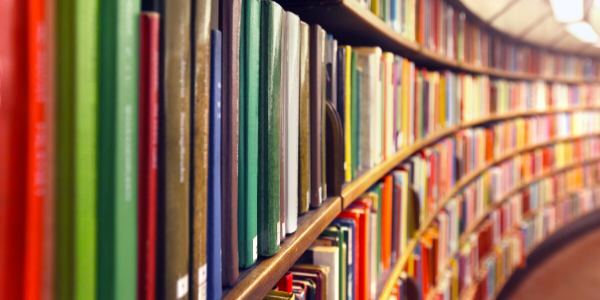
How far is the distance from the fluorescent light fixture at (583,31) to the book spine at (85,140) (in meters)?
3.97

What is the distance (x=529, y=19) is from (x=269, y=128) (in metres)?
3.37

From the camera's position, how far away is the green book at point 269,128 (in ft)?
1.74

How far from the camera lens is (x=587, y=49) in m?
4.50

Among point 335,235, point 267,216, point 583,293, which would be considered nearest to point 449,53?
point 335,235

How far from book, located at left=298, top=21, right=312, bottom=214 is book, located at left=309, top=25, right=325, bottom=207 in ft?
0.04

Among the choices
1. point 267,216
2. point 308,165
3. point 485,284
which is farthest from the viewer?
point 485,284

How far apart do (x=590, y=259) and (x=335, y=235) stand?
14.7 ft

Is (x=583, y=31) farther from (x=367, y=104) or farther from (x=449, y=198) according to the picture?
(x=367, y=104)

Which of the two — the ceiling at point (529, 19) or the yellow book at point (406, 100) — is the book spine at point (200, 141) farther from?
the ceiling at point (529, 19)

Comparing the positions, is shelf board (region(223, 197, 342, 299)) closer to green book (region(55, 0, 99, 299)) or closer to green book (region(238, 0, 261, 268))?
green book (region(238, 0, 261, 268))

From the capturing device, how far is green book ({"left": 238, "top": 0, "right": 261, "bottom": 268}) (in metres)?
0.50

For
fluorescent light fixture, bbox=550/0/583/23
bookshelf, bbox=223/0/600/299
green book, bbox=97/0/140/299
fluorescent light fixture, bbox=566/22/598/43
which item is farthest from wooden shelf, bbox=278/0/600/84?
fluorescent light fixture, bbox=566/22/598/43

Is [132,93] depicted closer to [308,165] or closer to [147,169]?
[147,169]

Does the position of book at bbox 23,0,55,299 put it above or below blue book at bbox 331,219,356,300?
above
